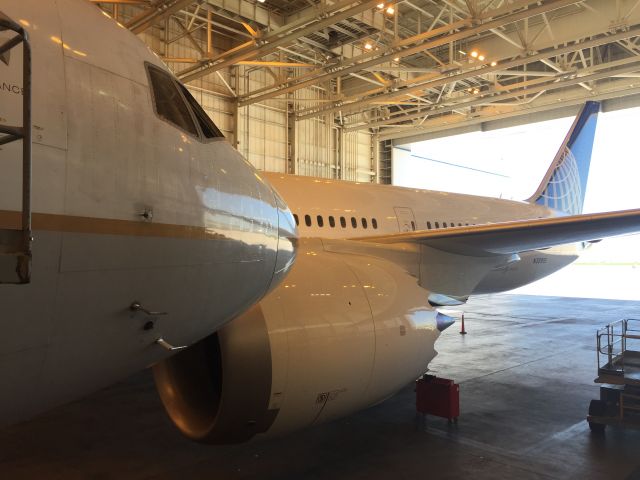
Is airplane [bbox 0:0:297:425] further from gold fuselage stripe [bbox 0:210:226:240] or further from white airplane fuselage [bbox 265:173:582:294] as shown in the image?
white airplane fuselage [bbox 265:173:582:294]

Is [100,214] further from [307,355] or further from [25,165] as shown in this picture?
[307,355]

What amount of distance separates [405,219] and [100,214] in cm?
772

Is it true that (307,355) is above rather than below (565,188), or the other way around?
below

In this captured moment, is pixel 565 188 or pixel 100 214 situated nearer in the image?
pixel 100 214

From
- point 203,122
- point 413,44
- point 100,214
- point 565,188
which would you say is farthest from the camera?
point 413,44

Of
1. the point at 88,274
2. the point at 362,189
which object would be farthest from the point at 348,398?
the point at 362,189

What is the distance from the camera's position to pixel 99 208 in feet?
7.41

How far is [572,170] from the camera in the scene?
611 inches

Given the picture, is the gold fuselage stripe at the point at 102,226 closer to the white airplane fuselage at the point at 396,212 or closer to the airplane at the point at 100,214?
the airplane at the point at 100,214

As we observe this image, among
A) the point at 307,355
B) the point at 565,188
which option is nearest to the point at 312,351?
the point at 307,355

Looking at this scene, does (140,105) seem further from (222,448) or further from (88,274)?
(222,448)

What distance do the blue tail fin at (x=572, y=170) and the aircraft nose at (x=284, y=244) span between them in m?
12.6

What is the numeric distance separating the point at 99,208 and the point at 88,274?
289mm

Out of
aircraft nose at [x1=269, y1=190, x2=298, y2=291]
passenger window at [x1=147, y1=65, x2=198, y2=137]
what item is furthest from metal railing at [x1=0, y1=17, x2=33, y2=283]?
aircraft nose at [x1=269, y1=190, x2=298, y2=291]
